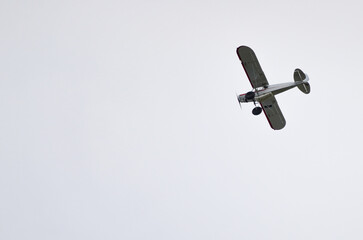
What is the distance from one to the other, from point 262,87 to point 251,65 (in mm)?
2105

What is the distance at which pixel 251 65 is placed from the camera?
43125 mm

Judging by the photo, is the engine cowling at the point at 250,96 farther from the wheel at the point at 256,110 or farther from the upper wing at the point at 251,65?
the wheel at the point at 256,110

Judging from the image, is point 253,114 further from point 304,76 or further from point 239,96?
point 304,76

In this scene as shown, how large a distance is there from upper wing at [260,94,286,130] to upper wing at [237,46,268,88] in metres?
1.18

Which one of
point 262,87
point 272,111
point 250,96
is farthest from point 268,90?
point 272,111

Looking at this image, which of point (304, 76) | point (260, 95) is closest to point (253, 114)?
point (260, 95)

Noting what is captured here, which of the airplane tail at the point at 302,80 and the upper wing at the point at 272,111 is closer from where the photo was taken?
the airplane tail at the point at 302,80

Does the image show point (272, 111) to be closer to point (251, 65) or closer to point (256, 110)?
point (256, 110)

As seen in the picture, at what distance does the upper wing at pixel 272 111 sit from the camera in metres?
44.6

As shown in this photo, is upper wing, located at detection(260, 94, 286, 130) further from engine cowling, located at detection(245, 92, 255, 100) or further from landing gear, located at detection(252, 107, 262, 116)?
engine cowling, located at detection(245, 92, 255, 100)

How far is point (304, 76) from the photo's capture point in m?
44.5

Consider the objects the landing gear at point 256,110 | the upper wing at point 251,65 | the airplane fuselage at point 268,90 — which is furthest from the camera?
the landing gear at point 256,110

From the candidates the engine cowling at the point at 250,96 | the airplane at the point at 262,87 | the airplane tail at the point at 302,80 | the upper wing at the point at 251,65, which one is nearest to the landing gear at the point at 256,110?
the airplane at the point at 262,87

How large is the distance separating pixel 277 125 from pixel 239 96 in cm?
351
